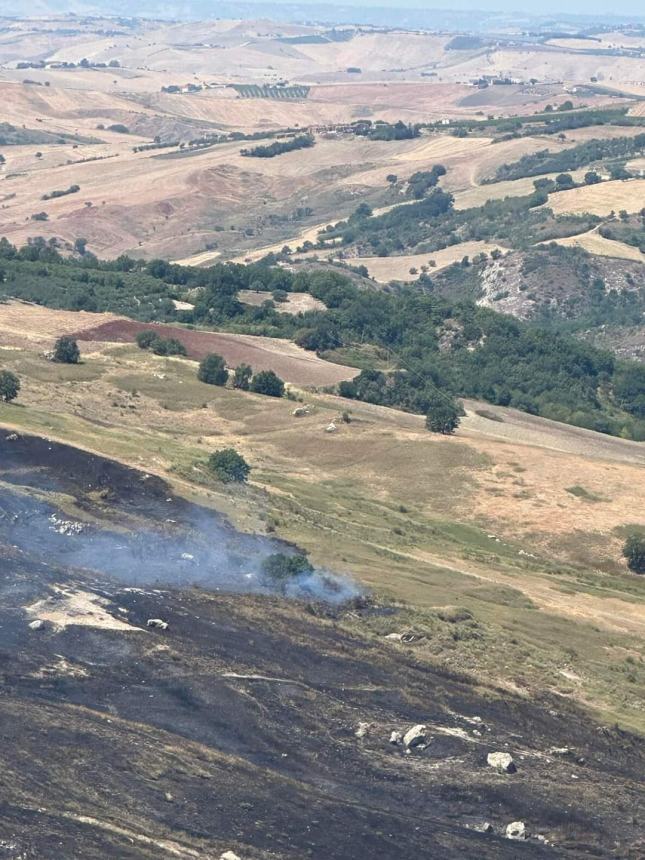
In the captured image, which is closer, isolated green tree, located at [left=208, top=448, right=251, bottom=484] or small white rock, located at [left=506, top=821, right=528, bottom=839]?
small white rock, located at [left=506, top=821, right=528, bottom=839]

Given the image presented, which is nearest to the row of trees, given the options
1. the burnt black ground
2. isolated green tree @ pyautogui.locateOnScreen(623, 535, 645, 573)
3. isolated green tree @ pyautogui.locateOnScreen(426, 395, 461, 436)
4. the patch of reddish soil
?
the patch of reddish soil

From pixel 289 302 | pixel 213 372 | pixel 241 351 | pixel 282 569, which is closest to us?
pixel 282 569

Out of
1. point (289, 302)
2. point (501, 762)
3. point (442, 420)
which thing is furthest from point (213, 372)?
point (501, 762)

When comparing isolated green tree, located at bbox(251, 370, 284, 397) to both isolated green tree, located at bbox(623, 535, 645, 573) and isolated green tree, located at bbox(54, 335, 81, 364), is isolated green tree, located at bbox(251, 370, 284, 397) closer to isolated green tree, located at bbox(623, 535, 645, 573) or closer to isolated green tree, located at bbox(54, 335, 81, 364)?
isolated green tree, located at bbox(54, 335, 81, 364)

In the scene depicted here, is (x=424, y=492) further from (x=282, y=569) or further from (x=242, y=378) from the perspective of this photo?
(x=282, y=569)

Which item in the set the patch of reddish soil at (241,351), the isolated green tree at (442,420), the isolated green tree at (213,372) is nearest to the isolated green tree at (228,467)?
the isolated green tree at (442,420)

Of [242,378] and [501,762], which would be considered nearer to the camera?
[501,762]

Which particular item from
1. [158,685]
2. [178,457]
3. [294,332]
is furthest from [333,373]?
[158,685]
